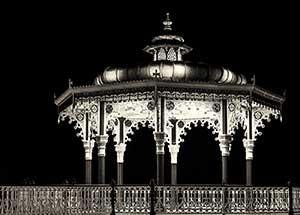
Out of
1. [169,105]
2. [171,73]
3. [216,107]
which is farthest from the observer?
[216,107]

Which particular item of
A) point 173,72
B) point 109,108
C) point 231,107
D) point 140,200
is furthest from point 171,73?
point 140,200

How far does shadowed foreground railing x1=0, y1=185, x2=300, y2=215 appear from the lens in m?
18.8

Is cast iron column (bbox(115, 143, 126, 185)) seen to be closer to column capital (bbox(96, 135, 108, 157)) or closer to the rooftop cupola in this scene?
column capital (bbox(96, 135, 108, 157))

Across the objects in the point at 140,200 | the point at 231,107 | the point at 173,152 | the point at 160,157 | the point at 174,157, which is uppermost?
the point at 231,107

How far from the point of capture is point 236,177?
29469mm

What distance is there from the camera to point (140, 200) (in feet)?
61.7

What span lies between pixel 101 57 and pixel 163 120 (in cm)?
1094

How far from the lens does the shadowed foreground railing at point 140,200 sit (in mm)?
18781

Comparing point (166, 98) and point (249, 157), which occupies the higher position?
point (166, 98)

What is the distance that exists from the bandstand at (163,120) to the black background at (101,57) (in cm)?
610

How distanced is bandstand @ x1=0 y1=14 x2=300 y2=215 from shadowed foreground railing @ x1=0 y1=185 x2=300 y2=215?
0.02m

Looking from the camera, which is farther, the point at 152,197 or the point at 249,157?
the point at 249,157

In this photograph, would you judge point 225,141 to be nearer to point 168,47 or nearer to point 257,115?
point 257,115

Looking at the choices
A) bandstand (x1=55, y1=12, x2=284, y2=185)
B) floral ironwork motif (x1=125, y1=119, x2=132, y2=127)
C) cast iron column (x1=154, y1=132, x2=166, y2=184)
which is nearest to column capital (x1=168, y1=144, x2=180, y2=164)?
bandstand (x1=55, y1=12, x2=284, y2=185)
